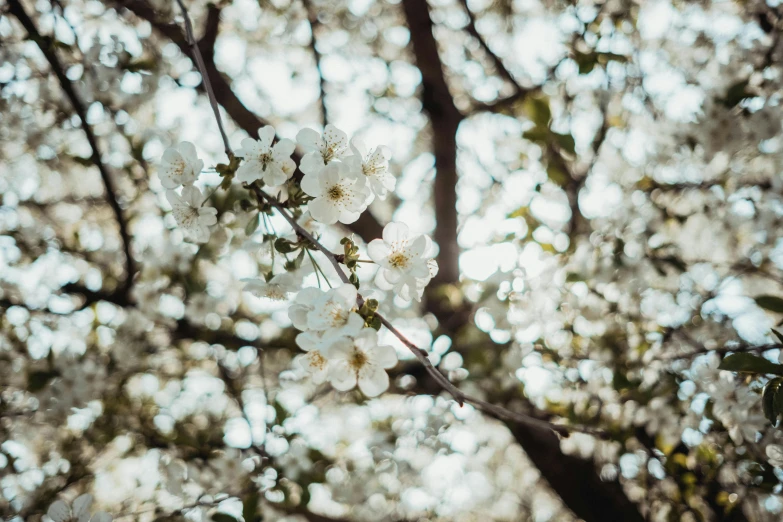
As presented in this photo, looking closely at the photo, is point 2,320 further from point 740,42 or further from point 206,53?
point 740,42

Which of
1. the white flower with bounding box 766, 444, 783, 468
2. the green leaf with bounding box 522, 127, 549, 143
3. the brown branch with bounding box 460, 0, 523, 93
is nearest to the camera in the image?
the white flower with bounding box 766, 444, 783, 468

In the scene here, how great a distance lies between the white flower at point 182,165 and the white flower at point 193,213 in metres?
0.03

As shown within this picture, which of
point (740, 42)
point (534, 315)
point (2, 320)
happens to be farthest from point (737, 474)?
point (2, 320)

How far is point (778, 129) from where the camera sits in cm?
181

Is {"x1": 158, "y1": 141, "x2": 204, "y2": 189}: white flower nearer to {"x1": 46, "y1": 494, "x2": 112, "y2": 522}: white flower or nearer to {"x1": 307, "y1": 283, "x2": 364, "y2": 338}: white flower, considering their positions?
{"x1": 307, "y1": 283, "x2": 364, "y2": 338}: white flower

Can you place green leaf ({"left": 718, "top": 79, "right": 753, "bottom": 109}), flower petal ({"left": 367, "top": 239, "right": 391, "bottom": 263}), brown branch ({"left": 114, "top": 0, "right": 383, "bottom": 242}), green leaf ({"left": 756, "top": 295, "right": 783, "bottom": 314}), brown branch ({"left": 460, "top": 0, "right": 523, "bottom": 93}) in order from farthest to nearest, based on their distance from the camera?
1. brown branch ({"left": 460, "top": 0, "right": 523, "bottom": 93})
2. brown branch ({"left": 114, "top": 0, "right": 383, "bottom": 242})
3. green leaf ({"left": 718, "top": 79, "right": 753, "bottom": 109})
4. green leaf ({"left": 756, "top": 295, "right": 783, "bottom": 314})
5. flower petal ({"left": 367, "top": 239, "right": 391, "bottom": 263})

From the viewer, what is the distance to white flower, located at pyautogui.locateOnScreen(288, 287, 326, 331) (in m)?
0.89

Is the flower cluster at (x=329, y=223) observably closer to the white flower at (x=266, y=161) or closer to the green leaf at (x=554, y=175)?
the white flower at (x=266, y=161)

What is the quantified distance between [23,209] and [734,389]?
3344mm

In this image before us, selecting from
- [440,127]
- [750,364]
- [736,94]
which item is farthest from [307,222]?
[440,127]

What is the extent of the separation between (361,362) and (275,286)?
0.28 m

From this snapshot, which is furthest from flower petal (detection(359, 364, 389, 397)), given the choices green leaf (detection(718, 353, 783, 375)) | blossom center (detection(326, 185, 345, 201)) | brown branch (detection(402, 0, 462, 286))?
brown branch (detection(402, 0, 462, 286))

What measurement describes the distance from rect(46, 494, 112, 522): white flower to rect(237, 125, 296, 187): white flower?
82cm

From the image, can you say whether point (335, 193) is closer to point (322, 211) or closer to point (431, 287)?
point (322, 211)
